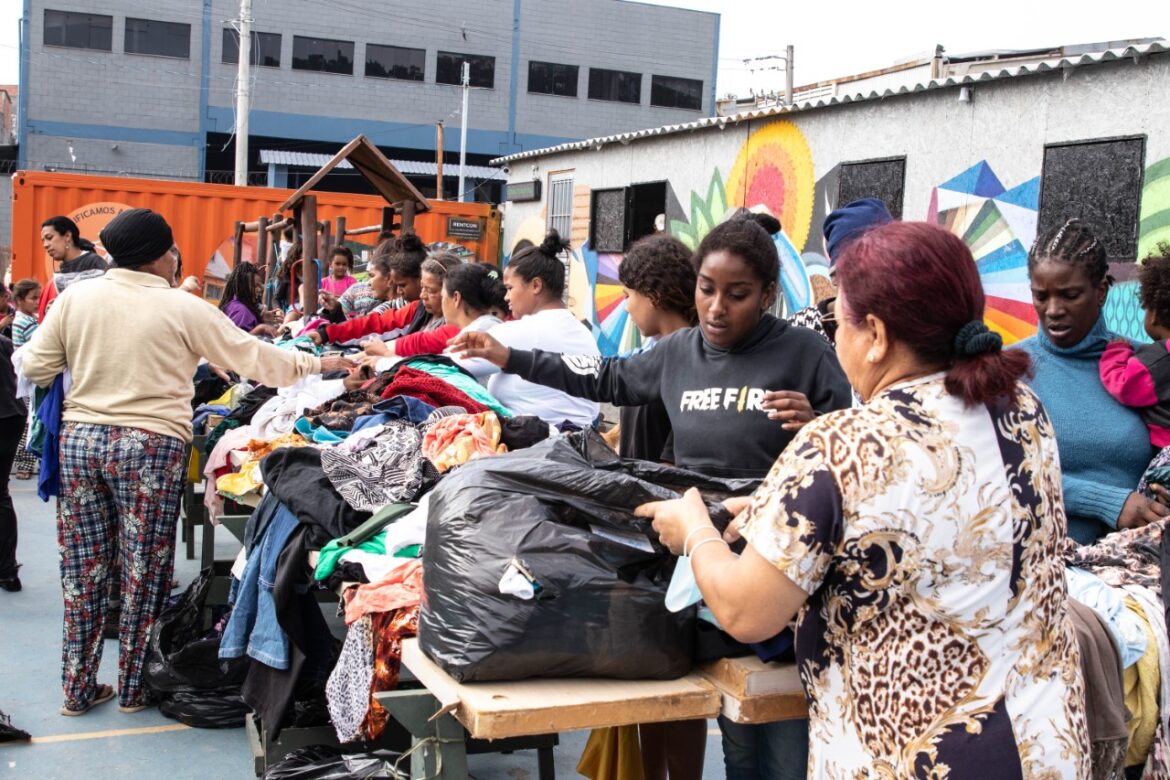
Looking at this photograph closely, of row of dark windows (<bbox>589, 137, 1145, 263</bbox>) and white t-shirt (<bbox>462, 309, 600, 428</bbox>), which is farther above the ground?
row of dark windows (<bbox>589, 137, 1145, 263</bbox>)

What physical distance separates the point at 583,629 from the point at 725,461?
87 cm

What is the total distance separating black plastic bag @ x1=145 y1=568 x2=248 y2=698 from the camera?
15.1ft

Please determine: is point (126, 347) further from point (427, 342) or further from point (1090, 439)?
point (1090, 439)

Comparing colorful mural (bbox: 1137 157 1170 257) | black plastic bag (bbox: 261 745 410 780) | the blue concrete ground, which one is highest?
colorful mural (bbox: 1137 157 1170 257)

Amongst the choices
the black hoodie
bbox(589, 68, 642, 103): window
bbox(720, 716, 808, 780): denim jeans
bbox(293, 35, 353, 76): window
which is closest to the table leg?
bbox(720, 716, 808, 780): denim jeans

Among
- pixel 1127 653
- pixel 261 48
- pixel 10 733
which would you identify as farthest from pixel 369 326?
pixel 261 48

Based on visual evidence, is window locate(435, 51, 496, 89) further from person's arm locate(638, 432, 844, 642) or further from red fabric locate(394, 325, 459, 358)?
person's arm locate(638, 432, 844, 642)

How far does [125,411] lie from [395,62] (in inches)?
1360

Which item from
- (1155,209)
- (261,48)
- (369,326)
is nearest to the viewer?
(369,326)

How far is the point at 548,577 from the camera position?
7.13 ft

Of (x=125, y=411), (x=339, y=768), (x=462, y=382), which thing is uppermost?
(x=462, y=382)

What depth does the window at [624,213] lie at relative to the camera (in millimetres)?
14930

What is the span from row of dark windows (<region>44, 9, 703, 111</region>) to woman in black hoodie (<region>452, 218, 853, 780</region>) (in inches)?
1296

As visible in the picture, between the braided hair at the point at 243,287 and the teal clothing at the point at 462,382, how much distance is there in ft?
17.6
